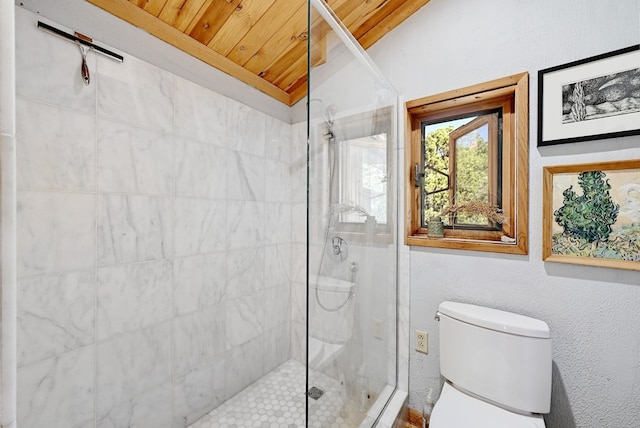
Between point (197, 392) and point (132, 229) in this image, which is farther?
point (197, 392)

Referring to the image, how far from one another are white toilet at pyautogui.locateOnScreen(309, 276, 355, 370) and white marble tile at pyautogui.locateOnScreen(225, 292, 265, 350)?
2.99ft

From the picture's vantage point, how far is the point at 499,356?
4.09ft

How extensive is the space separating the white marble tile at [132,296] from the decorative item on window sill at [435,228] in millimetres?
1426

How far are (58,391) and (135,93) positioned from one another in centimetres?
129

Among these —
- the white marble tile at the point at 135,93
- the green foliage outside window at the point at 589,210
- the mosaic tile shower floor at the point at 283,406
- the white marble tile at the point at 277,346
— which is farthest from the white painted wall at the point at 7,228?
the white marble tile at the point at 277,346

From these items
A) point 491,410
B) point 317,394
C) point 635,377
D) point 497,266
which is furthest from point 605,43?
point 317,394

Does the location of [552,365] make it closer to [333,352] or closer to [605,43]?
[333,352]

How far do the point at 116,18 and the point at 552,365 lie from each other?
2.52 m

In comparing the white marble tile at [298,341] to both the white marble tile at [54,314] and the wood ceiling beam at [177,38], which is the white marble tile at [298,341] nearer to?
the white marble tile at [54,314]

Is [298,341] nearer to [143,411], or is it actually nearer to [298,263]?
[298,263]

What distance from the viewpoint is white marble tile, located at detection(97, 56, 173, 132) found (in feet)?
4.06

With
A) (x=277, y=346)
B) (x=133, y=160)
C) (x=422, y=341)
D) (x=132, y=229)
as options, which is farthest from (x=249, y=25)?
(x=277, y=346)

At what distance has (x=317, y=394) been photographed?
1.04 meters

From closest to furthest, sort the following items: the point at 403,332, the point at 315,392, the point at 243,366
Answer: the point at 315,392, the point at 403,332, the point at 243,366
